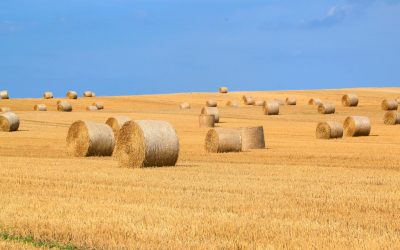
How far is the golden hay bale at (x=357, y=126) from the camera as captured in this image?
30.8 metres

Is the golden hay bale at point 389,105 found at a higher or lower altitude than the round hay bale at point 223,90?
lower

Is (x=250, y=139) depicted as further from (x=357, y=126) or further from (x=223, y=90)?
(x=223, y=90)

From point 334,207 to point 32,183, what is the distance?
19.6 feet

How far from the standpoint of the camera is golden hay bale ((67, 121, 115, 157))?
2161 centimetres

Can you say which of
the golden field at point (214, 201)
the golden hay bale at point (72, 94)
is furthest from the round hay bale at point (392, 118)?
the golden hay bale at point (72, 94)

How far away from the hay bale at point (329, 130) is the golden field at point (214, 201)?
6189mm

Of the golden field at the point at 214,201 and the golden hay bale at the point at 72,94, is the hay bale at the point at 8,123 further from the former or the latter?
the golden hay bale at the point at 72,94

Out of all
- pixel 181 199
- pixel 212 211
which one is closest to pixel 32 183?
pixel 181 199

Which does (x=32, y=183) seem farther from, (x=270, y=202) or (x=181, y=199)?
(x=270, y=202)

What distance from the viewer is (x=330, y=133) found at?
29.1m

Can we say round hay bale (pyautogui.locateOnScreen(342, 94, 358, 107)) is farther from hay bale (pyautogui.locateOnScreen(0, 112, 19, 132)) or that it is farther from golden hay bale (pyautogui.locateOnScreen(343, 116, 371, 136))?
hay bale (pyautogui.locateOnScreen(0, 112, 19, 132))

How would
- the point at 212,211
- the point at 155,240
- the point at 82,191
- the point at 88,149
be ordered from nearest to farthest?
the point at 155,240 → the point at 212,211 → the point at 82,191 → the point at 88,149

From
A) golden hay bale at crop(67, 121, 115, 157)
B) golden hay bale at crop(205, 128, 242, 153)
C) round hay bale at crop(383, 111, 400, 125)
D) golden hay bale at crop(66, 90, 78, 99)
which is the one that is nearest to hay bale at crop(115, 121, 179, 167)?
golden hay bale at crop(67, 121, 115, 157)

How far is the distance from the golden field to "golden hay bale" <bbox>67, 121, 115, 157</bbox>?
1.90 ft
